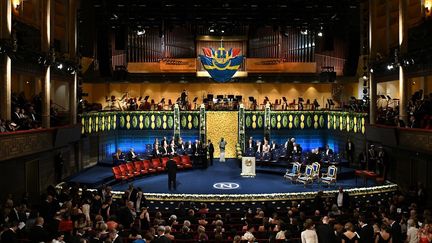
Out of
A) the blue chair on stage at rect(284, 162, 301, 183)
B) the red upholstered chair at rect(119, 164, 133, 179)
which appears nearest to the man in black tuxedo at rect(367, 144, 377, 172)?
the blue chair on stage at rect(284, 162, 301, 183)

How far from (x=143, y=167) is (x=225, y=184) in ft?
15.5

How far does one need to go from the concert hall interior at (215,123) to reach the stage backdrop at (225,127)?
7 centimetres

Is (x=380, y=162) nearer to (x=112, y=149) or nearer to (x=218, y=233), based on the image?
(x=218, y=233)

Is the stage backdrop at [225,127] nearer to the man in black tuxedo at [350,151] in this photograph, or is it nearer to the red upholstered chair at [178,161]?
the red upholstered chair at [178,161]

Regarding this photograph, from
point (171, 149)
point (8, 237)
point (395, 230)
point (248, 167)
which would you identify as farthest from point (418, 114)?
point (8, 237)

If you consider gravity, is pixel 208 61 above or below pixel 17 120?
above

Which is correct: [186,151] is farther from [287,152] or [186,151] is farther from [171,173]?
[171,173]

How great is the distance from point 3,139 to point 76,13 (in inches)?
476

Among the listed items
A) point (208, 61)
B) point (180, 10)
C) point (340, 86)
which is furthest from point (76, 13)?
point (340, 86)

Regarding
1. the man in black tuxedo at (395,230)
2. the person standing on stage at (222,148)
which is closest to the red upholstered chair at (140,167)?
the person standing on stage at (222,148)

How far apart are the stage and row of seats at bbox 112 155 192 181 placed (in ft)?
1.06

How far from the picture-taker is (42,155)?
20.3 meters

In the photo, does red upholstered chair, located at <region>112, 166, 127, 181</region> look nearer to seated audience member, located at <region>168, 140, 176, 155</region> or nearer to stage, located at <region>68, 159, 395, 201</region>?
stage, located at <region>68, 159, 395, 201</region>

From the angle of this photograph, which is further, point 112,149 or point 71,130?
point 112,149
